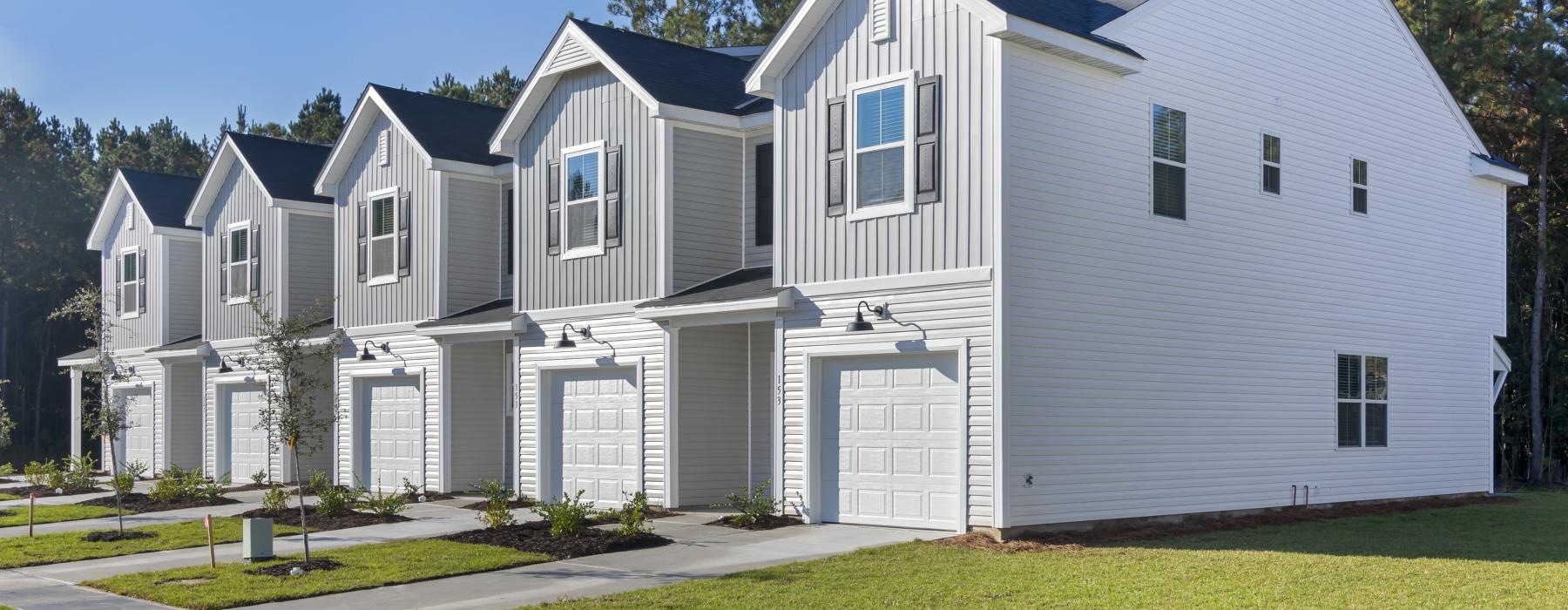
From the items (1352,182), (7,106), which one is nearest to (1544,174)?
(1352,182)

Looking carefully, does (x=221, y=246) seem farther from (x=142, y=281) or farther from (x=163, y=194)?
(x=142, y=281)

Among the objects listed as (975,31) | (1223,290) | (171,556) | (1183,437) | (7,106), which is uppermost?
(7,106)

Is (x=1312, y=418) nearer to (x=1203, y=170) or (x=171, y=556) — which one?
(x=1203, y=170)

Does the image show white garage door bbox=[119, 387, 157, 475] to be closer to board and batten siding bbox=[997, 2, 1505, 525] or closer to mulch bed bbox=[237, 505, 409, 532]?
mulch bed bbox=[237, 505, 409, 532]

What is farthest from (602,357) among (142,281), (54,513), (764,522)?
(142,281)

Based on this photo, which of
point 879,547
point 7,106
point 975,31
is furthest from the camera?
point 7,106

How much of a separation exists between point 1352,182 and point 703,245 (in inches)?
351

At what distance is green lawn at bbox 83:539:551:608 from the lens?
40.9 feet

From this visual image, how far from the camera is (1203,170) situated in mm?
17562

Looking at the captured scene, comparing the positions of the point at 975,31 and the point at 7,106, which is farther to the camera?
the point at 7,106

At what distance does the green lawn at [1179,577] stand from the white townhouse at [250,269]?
1608 cm

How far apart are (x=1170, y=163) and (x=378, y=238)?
1393 cm

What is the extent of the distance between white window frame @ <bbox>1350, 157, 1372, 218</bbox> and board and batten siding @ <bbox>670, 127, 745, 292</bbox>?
834 centimetres

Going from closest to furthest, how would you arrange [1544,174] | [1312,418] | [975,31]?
[975,31] → [1312,418] → [1544,174]
